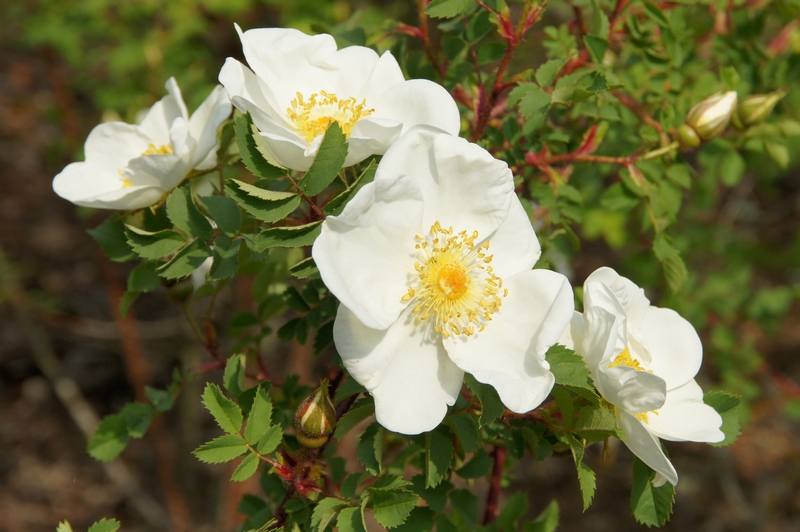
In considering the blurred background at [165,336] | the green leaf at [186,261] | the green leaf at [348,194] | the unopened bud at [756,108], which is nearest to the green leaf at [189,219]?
the green leaf at [186,261]

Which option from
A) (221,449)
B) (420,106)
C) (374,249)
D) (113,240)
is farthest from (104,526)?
(420,106)

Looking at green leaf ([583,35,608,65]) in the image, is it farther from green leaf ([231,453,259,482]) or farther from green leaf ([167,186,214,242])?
green leaf ([231,453,259,482])

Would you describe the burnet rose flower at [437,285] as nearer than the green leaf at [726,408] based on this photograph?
Yes

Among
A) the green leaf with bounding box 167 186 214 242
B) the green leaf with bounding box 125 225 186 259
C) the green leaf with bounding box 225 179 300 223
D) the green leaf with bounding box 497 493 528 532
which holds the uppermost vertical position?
the green leaf with bounding box 225 179 300 223

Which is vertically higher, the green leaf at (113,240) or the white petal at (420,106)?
the white petal at (420,106)

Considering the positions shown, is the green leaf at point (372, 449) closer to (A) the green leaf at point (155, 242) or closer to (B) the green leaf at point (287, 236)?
(B) the green leaf at point (287, 236)

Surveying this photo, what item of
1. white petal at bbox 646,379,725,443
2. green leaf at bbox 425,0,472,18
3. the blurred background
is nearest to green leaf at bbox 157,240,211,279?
green leaf at bbox 425,0,472,18
